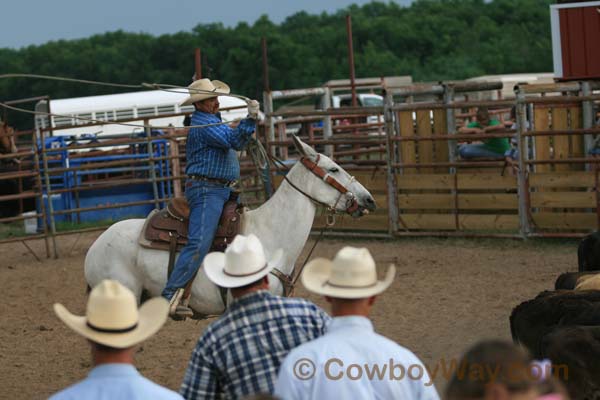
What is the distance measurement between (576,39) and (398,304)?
3700 mm

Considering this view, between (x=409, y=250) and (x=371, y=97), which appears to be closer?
(x=409, y=250)

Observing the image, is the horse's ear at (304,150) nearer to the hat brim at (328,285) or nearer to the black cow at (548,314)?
the black cow at (548,314)

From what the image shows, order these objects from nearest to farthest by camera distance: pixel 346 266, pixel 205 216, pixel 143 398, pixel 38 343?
pixel 143 398
pixel 346 266
pixel 205 216
pixel 38 343

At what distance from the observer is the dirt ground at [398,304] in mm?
8031

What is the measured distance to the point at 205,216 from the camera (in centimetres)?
732

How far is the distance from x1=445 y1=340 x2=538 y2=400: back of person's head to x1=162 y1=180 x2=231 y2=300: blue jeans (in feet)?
14.9

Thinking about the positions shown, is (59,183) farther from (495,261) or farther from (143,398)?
(143,398)

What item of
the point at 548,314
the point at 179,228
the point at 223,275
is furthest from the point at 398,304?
the point at 223,275

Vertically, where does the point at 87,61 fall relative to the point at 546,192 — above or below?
above

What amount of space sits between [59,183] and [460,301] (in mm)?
10926

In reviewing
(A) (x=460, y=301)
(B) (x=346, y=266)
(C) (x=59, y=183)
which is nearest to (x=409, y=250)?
(A) (x=460, y=301)

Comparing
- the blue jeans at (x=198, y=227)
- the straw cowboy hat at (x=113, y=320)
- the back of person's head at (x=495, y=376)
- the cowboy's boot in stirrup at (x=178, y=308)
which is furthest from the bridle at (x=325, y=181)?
the back of person's head at (x=495, y=376)

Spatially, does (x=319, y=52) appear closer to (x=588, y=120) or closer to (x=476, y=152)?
(x=476, y=152)

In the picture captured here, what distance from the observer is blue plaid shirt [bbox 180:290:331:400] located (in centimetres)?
396
